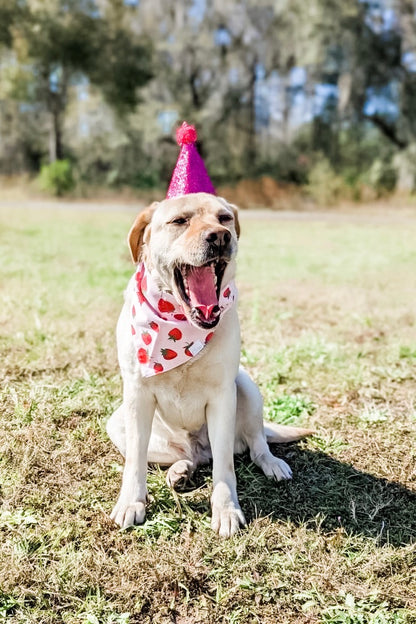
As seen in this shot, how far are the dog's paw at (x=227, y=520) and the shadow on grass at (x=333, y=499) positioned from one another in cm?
9

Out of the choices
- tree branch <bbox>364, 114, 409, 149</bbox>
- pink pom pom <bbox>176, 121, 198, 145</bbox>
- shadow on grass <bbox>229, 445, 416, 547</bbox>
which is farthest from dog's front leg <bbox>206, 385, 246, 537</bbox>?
tree branch <bbox>364, 114, 409, 149</bbox>

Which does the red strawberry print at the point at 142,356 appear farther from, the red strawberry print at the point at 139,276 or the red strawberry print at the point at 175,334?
the red strawberry print at the point at 139,276

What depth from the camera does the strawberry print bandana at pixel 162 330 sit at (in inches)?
106

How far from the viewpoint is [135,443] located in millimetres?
2766

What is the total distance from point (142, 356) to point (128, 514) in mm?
696

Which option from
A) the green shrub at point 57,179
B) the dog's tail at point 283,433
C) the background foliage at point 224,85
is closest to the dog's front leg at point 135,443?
the dog's tail at point 283,433

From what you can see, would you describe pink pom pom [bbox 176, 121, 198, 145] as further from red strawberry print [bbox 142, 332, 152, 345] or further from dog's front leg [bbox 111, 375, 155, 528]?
dog's front leg [bbox 111, 375, 155, 528]

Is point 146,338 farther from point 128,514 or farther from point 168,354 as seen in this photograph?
point 128,514

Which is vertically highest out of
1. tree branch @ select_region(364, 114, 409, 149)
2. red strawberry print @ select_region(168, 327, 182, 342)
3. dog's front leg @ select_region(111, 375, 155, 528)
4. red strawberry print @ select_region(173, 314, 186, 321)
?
tree branch @ select_region(364, 114, 409, 149)

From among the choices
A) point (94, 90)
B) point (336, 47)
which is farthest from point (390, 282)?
point (94, 90)

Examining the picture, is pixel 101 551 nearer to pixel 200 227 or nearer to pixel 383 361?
pixel 200 227

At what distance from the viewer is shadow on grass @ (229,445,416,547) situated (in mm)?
2736

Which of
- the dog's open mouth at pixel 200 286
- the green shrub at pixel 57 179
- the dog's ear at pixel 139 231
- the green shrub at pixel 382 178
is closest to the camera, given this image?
the dog's open mouth at pixel 200 286

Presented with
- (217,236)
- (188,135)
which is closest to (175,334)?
(217,236)
